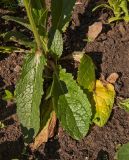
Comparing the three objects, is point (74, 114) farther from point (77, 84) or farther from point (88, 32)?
point (88, 32)

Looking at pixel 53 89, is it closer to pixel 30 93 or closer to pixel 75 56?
pixel 30 93

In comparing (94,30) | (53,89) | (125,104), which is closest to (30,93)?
(53,89)

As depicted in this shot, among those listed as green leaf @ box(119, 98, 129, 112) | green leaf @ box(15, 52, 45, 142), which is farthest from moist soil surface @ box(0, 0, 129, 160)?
green leaf @ box(15, 52, 45, 142)

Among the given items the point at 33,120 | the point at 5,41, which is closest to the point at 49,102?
the point at 33,120

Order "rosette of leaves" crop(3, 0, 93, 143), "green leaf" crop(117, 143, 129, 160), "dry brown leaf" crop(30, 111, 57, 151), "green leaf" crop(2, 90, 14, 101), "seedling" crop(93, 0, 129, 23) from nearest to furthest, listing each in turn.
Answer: "green leaf" crop(117, 143, 129, 160) → "rosette of leaves" crop(3, 0, 93, 143) → "dry brown leaf" crop(30, 111, 57, 151) → "green leaf" crop(2, 90, 14, 101) → "seedling" crop(93, 0, 129, 23)

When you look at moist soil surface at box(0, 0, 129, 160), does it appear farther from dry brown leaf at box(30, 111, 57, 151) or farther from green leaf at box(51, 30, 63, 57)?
green leaf at box(51, 30, 63, 57)

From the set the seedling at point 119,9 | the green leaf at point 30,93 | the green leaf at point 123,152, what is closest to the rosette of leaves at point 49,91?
the green leaf at point 30,93
